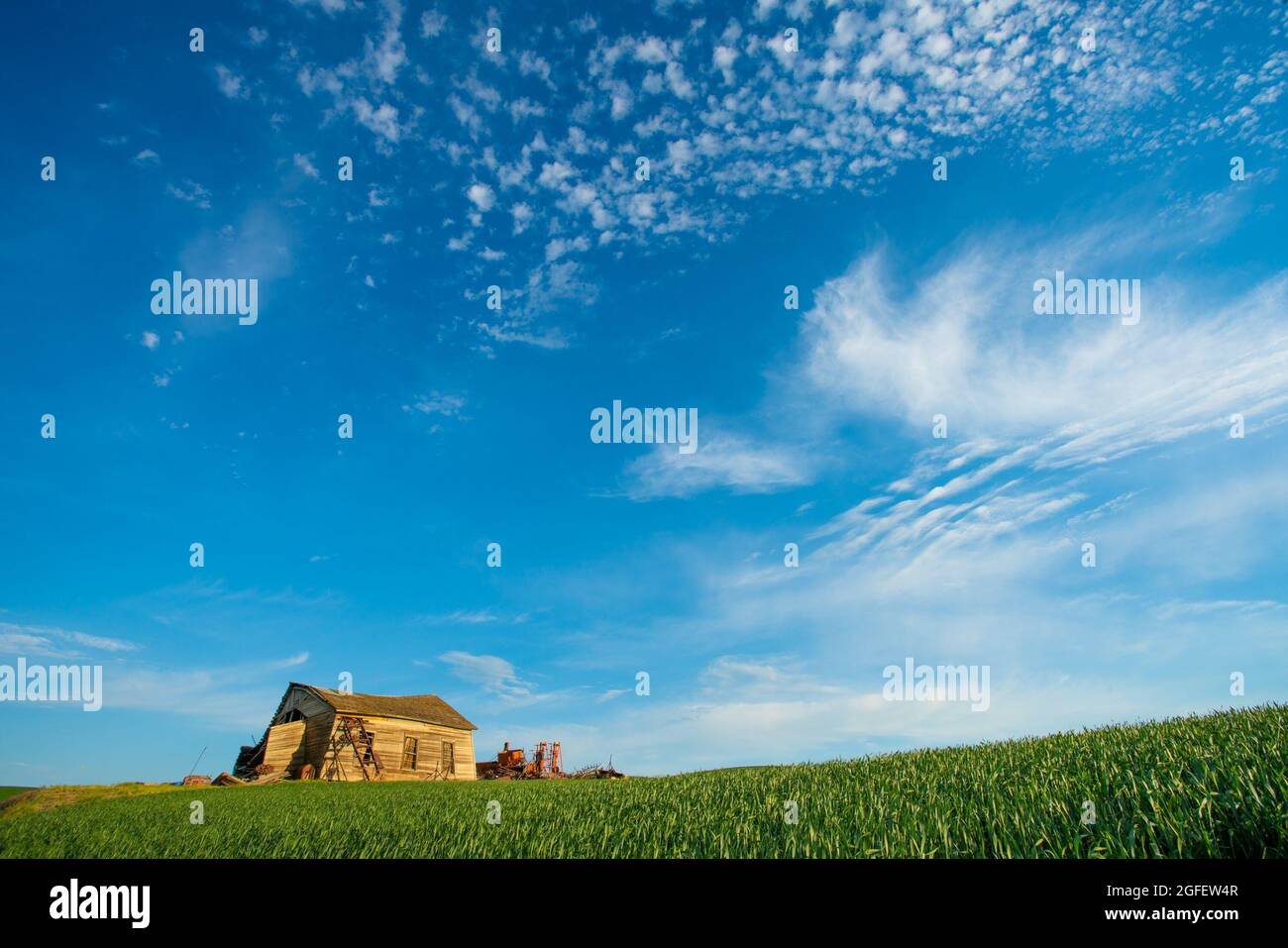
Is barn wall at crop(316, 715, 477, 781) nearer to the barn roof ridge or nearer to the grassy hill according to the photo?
the barn roof ridge

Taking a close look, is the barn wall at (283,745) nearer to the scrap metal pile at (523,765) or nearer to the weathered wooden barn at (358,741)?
the weathered wooden barn at (358,741)

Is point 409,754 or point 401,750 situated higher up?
point 401,750

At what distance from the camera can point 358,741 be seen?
113ft

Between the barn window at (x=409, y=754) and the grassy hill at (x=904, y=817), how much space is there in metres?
26.5

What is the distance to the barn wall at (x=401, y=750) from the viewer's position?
111ft

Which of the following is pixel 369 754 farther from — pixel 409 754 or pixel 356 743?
pixel 409 754

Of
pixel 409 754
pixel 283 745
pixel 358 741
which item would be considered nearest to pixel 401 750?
pixel 409 754

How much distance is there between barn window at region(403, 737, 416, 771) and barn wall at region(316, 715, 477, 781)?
0.22 meters

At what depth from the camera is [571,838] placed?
6.43 metres

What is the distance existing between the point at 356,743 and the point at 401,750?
335cm
